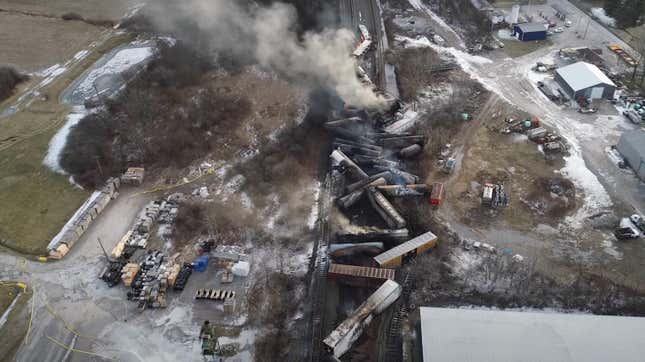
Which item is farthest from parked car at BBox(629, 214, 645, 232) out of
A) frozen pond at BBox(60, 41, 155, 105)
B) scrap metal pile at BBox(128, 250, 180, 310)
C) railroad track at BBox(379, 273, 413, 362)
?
frozen pond at BBox(60, 41, 155, 105)

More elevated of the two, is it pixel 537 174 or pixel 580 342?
pixel 580 342

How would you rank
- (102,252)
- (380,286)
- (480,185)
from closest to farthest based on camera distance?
(380,286), (102,252), (480,185)

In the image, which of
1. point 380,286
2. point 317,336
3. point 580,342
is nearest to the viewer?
point 580,342

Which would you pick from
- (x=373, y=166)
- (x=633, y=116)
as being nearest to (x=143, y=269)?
(x=373, y=166)

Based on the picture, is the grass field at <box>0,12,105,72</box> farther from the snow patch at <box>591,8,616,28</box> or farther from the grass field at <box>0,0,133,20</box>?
the snow patch at <box>591,8,616,28</box>

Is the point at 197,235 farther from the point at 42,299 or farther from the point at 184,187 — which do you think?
the point at 42,299

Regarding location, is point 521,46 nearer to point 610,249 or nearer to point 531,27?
point 531,27

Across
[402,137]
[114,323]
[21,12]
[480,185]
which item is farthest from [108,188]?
[21,12]
